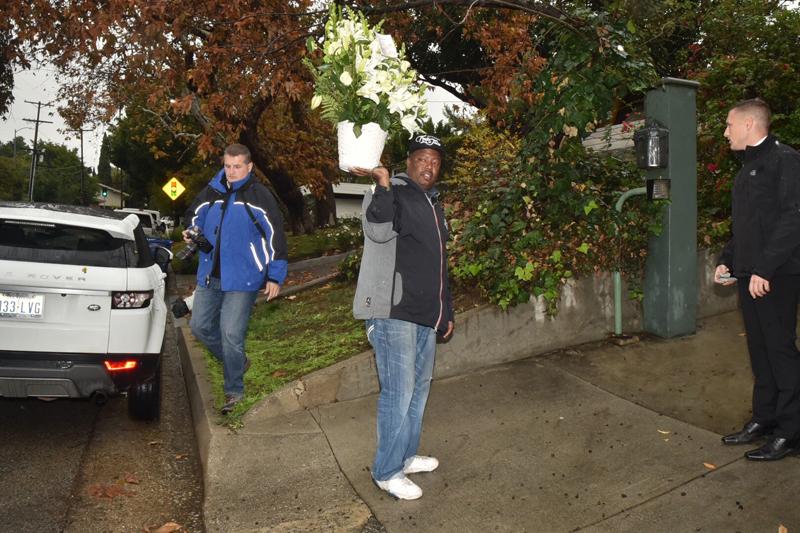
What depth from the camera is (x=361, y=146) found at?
343 cm

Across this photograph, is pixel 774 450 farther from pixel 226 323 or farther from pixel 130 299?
pixel 130 299

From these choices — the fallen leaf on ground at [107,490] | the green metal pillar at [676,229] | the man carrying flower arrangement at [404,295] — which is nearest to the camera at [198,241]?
the fallen leaf on ground at [107,490]

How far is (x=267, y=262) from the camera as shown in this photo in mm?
5070

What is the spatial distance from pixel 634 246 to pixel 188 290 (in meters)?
10.5

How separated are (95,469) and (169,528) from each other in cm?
117

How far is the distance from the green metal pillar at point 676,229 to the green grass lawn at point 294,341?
279cm

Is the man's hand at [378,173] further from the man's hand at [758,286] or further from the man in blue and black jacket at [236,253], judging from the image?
the man's hand at [758,286]

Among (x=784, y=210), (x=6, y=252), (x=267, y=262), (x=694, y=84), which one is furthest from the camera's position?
(x=694, y=84)

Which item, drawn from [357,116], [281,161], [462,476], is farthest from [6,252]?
[281,161]

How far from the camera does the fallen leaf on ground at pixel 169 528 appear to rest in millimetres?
3779

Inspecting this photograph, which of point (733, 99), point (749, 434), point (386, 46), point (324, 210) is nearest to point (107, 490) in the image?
point (386, 46)

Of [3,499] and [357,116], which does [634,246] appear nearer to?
[357,116]

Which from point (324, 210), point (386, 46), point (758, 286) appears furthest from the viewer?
point (324, 210)

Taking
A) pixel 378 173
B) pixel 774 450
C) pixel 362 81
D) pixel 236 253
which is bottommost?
pixel 774 450
